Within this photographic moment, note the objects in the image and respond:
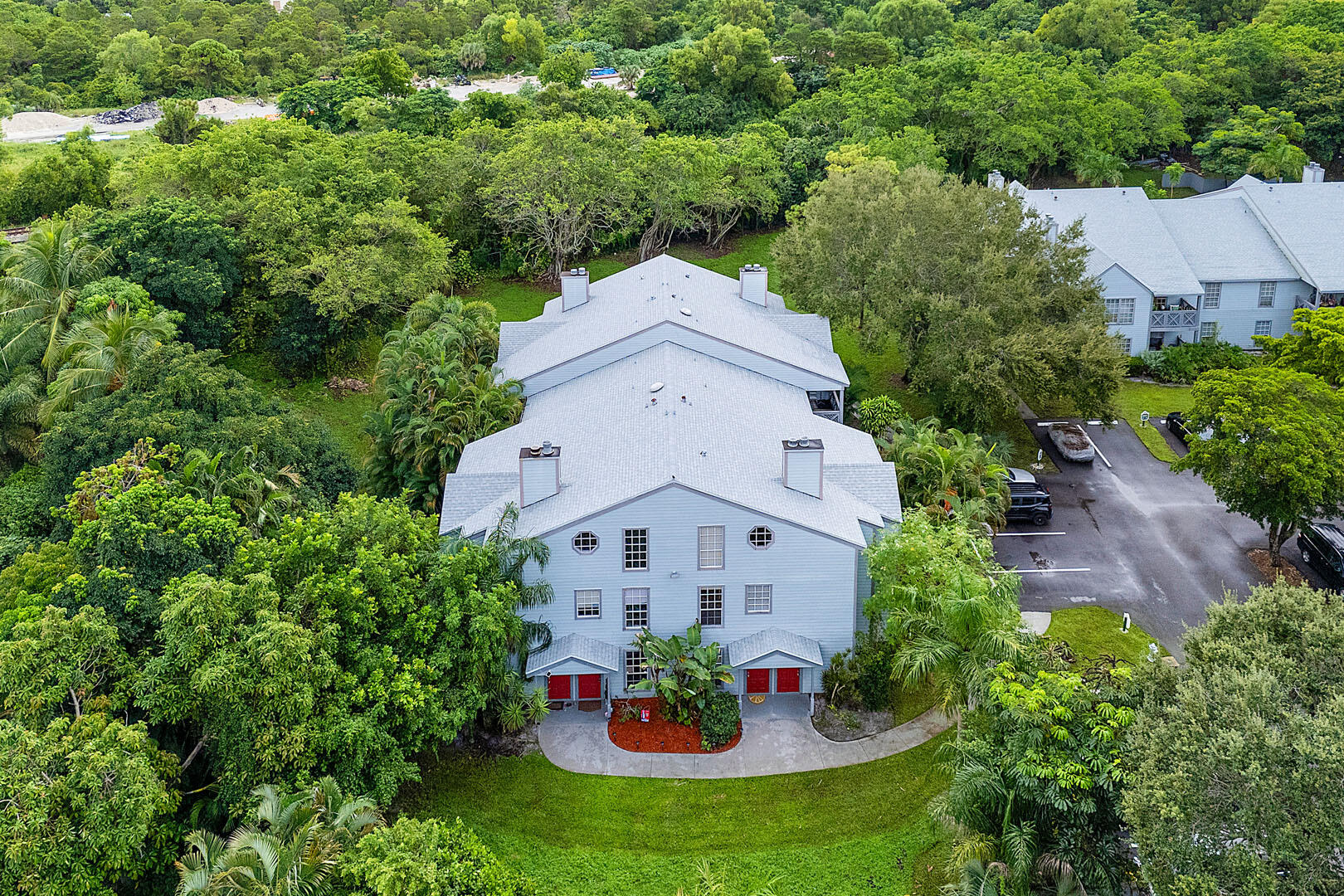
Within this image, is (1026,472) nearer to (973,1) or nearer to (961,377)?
(961,377)

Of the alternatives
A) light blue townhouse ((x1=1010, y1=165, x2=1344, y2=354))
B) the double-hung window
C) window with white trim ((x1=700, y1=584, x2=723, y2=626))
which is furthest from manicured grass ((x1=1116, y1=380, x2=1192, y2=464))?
window with white trim ((x1=700, y1=584, x2=723, y2=626))

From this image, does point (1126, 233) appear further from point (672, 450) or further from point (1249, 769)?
point (1249, 769)

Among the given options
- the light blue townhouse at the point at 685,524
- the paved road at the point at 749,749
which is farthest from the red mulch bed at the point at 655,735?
the light blue townhouse at the point at 685,524

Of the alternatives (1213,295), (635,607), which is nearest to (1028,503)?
(635,607)

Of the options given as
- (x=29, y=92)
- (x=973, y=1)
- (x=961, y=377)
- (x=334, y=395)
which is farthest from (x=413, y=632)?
(x=973, y=1)

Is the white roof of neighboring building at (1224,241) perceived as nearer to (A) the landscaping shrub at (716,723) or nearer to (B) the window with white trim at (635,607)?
(A) the landscaping shrub at (716,723)

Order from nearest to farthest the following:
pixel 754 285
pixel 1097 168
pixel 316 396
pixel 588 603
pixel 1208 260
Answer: pixel 588 603 → pixel 754 285 → pixel 316 396 → pixel 1208 260 → pixel 1097 168

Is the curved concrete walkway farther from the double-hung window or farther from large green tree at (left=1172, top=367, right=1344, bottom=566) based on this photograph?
the double-hung window
